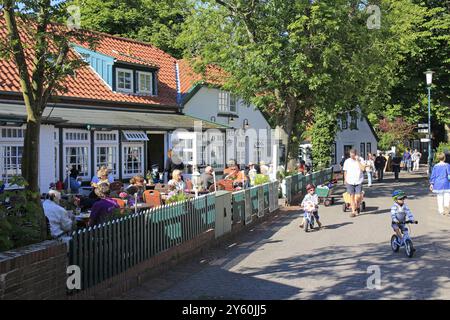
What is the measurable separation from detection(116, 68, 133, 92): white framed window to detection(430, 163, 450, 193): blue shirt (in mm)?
13577

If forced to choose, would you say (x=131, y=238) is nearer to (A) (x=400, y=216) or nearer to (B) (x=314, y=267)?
(B) (x=314, y=267)

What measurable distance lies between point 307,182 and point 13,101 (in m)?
12.1

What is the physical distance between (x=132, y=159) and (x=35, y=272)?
54.2ft

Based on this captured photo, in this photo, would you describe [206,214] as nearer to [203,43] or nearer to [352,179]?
[352,179]

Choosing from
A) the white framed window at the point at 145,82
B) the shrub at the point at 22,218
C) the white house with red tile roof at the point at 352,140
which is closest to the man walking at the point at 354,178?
the shrub at the point at 22,218

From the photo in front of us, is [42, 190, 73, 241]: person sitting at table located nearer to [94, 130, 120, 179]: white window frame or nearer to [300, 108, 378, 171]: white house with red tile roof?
[94, 130, 120, 179]: white window frame

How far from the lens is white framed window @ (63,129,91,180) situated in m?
18.8

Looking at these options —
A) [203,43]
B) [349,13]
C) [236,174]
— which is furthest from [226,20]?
[236,174]

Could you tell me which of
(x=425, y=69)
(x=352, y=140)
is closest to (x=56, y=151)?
(x=352, y=140)

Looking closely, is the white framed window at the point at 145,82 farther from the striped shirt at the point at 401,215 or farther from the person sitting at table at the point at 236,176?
the striped shirt at the point at 401,215

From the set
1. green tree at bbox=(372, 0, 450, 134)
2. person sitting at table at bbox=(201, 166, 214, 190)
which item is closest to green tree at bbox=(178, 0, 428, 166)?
person sitting at table at bbox=(201, 166, 214, 190)

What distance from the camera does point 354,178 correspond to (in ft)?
51.1

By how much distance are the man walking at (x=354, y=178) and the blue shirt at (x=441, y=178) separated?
77.5 inches

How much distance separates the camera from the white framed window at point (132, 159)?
21578mm
